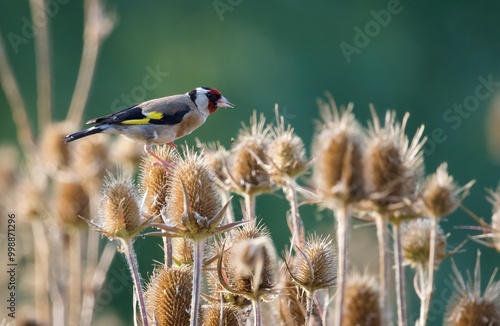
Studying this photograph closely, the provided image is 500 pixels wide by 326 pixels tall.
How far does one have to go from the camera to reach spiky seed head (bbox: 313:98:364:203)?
3.13m

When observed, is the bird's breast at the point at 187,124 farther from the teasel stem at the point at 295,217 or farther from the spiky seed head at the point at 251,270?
the spiky seed head at the point at 251,270

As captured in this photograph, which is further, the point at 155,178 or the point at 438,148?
the point at 438,148

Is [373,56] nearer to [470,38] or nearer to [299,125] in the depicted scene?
[470,38]

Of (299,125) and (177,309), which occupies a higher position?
(299,125)

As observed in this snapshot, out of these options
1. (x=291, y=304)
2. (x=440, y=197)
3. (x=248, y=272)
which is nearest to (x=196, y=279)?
(x=248, y=272)

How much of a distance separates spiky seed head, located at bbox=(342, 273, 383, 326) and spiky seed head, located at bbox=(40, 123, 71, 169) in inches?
134

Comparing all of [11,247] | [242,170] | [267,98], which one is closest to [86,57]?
[11,247]

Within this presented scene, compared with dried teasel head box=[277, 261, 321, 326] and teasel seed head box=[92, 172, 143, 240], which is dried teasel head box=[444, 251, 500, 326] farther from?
teasel seed head box=[92, 172, 143, 240]

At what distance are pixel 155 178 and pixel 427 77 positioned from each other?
1688cm

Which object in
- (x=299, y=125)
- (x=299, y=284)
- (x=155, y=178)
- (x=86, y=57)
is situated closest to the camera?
(x=299, y=284)

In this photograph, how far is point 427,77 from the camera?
1995 centimetres

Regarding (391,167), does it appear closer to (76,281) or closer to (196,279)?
(196,279)

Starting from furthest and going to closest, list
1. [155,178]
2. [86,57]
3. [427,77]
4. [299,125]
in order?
[427,77]
[299,125]
[86,57]
[155,178]

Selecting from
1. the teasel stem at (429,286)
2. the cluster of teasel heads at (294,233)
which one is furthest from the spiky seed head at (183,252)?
the teasel stem at (429,286)
